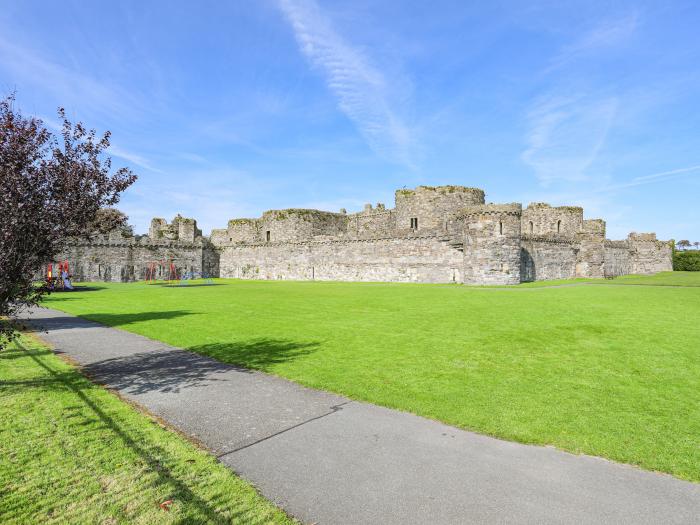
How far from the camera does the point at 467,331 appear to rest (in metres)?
10.7

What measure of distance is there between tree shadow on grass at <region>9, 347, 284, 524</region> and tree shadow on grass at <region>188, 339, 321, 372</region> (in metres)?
2.49

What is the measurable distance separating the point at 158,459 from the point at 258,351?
4.73 metres

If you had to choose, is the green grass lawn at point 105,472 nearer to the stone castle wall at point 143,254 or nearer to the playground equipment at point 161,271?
the stone castle wall at point 143,254

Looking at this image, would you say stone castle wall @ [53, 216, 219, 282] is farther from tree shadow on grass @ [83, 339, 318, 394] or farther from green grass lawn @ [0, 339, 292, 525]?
green grass lawn @ [0, 339, 292, 525]

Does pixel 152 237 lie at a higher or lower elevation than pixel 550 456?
higher

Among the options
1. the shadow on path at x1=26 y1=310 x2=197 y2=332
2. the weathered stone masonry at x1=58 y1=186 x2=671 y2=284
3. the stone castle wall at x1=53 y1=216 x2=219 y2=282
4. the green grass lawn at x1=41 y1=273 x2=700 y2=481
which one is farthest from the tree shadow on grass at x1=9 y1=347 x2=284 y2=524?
the stone castle wall at x1=53 y1=216 x2=219 y2=282

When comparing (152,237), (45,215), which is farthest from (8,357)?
(152,237)

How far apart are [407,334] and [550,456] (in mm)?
6381

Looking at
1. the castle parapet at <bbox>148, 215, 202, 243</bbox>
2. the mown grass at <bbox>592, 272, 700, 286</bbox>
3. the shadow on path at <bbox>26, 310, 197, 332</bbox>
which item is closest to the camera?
the shadow on path at <bbox>26, 310, 197, 332</bbox>

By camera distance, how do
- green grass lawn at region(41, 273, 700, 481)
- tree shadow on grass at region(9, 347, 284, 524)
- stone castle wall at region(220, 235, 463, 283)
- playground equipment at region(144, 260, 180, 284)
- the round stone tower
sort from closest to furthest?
tree shadow on grass at region(9, 347, 284, 524) < green grass lawn at region(41, 273, 700, 481) < the round stone tower < stone castle wall at region(220, 235, 463, 283) < playground equipment at region(144, 260, 180, 284)

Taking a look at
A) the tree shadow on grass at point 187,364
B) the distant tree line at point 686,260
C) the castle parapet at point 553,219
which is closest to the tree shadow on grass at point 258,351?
the tree shadow on grass at point 187,364

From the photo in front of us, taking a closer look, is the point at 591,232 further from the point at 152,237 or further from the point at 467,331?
the point at 152,237

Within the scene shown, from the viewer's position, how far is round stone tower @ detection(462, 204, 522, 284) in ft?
101

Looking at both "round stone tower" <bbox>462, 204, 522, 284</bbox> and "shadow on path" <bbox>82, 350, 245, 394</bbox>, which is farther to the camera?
"round stone tower" <bbox>462, 204, 522, 284</bbox>
